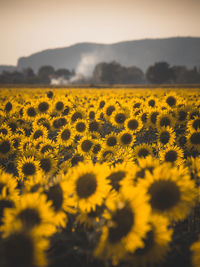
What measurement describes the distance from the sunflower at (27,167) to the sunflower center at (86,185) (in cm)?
169

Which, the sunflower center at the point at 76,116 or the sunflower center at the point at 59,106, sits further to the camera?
the sunflower center at the point at 59,106

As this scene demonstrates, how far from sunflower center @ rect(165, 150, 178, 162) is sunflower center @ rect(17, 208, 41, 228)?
2.98m

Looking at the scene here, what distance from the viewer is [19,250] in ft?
4.44

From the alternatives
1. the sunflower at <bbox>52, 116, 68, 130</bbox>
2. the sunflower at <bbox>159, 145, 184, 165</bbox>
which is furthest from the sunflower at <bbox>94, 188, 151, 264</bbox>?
the sunflower at <bbox>52, 116, 68, 130</bbox>

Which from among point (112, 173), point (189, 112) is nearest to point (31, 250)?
point (112, 173)

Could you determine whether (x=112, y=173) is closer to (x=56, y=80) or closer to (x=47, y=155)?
(x=47, y=155)

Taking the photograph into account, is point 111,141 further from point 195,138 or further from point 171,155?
point 195,138

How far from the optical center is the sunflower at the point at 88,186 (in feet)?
6.55

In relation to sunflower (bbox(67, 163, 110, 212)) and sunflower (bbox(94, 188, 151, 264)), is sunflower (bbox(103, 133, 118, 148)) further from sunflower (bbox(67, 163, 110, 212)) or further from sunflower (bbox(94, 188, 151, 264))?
sunflower (bbox(94, 188, 151, 264))

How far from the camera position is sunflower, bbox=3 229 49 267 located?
1.33 meters

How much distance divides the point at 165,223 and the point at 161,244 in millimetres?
176

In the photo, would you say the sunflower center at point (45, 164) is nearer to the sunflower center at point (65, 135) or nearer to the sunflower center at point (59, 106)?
the sunflower center at point (65, 135)

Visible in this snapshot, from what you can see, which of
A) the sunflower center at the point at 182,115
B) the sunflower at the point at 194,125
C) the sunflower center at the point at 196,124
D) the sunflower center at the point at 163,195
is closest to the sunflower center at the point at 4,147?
the sunflower center at the point at 163,195

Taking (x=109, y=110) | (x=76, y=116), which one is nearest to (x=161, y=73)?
(x=109, y=110)
